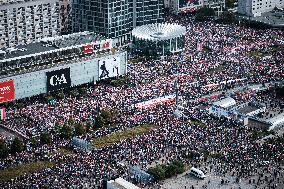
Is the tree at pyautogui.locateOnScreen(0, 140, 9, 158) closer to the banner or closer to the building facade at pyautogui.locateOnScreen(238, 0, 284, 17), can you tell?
the banner

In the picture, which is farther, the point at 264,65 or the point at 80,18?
the point at 80,18

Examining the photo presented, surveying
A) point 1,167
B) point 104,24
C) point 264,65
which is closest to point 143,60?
point 104,24

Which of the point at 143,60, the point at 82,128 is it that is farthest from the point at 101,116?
the point at 143,60

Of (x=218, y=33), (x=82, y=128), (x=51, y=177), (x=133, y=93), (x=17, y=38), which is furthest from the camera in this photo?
(x=218, y=33)

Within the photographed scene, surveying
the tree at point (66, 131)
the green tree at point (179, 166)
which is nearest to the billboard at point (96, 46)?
the tree at point (66, 131)

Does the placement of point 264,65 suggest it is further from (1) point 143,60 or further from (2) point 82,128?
(2) point 82,128

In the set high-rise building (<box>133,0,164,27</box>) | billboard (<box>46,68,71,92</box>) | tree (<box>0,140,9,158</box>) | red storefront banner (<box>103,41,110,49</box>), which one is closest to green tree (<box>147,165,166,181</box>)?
tree (<box>0,140,9,158</box>)

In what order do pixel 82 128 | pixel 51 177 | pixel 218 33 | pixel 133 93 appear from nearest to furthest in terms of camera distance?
pixel 51 177 < pixel 82 128 < pixel 133 93 < pixel 218 33

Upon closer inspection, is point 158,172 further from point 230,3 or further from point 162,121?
point 230,3

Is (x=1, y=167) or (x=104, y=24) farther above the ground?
(x=104, y=24)
